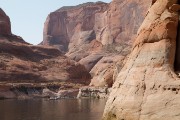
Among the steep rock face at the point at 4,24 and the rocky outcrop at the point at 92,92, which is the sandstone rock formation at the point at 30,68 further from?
the rocky outcrop at the point at 92,92

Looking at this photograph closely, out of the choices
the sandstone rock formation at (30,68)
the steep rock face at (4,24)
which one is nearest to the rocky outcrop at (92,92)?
the sandstone rock formation at (30,68)

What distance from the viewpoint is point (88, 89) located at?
115562mm

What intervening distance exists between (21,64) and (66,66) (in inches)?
828

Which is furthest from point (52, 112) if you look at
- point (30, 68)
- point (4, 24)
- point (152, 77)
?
point (4, 24)

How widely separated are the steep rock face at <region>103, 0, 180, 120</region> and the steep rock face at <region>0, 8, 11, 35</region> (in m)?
128

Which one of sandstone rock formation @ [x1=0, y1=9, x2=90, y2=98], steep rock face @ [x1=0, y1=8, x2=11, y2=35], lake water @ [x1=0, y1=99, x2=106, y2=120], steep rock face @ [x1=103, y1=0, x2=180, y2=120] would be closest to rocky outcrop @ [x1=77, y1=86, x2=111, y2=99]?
sandstone rock formation @ [x1=0, y1=9, x2=90, y2=98]

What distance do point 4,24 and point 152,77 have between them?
135 metres

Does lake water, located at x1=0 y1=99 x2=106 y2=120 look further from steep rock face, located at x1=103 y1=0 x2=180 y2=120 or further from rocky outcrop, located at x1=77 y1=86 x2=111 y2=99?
rocky outcrop, located at x1=77 y1=86 x2=111 y2=99

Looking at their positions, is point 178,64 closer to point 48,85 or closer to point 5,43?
point 48,85

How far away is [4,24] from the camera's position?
6014 inches

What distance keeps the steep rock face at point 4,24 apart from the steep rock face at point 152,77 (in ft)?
421

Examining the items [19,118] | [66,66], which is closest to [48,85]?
[66,66]

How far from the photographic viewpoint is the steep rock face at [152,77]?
22447 mm

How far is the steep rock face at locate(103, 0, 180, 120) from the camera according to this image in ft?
73.6
